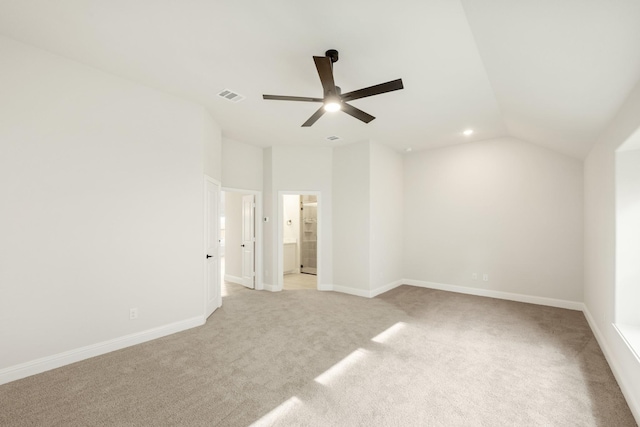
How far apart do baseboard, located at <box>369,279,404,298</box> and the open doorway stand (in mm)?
2392

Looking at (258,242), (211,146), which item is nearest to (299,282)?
(258,242)

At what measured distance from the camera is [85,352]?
2938 mm

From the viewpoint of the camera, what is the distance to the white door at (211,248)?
4.21 metres

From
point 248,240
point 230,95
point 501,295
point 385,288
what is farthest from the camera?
point 248,240

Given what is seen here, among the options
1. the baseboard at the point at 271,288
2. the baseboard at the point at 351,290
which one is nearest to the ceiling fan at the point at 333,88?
the baseboard at the point at 351,290

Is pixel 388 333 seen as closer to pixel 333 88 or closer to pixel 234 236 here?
pixel 333 88

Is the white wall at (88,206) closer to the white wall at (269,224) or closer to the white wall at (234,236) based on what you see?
the white wall at (269,224)

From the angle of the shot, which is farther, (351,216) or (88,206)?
(351,216)

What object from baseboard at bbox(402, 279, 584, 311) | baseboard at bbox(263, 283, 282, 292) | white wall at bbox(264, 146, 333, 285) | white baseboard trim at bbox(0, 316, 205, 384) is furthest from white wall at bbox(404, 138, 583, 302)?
white baseboard trim at bbox(0, 316, 205, 384)

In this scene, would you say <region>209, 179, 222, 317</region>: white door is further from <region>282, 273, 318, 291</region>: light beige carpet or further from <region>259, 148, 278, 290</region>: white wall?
Result: <region>282, 273, 318, 291</region>: light beige carpet

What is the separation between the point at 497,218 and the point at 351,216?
2.75 m

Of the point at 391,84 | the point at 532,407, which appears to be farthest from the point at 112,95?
the point at 532,407

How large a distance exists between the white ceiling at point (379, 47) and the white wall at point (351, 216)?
1.86m

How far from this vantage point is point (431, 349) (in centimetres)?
321
